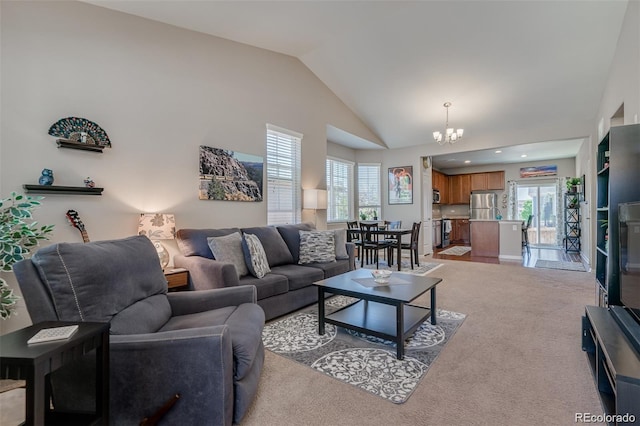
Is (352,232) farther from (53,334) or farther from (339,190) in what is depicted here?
(53,334)

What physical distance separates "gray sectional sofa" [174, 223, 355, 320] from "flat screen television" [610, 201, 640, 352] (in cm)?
247

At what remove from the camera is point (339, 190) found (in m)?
7.04

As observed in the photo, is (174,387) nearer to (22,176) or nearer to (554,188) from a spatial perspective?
(22,176)

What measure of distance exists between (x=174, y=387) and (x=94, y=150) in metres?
2.36

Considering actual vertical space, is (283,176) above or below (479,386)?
above

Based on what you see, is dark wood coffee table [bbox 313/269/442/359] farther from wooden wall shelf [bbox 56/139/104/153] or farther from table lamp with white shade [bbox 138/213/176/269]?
wooden wall shelf [bbox 56/139/104/153]

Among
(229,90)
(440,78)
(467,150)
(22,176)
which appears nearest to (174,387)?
(22,176)

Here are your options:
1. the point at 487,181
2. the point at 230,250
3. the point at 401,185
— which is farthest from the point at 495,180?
the point at 230,250

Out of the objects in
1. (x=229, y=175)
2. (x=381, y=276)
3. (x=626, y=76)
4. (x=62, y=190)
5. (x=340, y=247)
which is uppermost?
(x=626, y=76)

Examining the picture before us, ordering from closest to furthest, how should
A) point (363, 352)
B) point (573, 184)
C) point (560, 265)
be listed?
point (363, 352), point (560, 265), point (573, 184)

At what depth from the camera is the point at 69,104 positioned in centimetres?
255

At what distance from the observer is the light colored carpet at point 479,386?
1601 mm

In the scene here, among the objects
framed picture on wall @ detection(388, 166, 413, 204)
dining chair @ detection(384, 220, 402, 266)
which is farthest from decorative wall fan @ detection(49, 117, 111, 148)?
framed picture on wall @ detection(388, 166, 413, 204)

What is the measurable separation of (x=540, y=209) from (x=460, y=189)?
233cm
